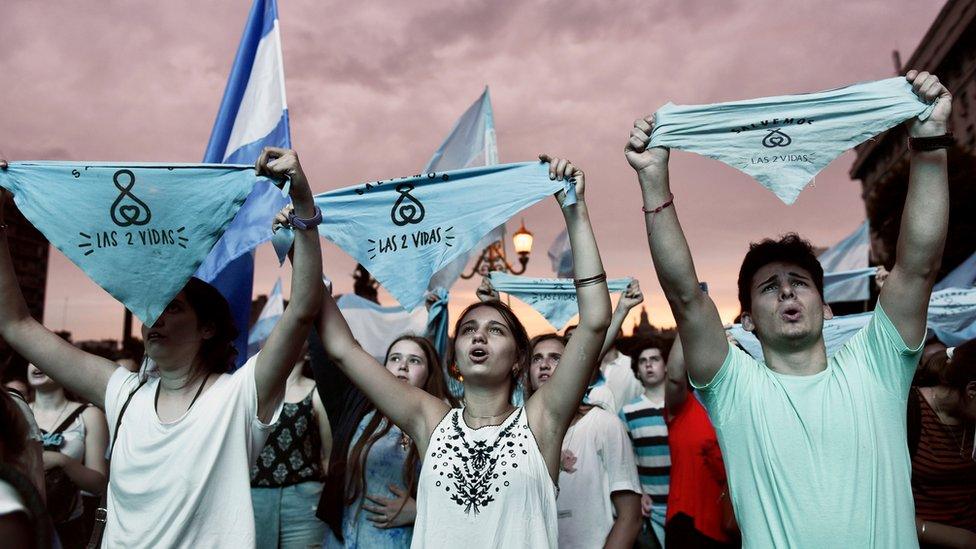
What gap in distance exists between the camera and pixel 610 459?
4129 mm

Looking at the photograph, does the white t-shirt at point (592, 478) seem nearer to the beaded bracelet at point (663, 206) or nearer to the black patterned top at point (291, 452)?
the black patterned top at point (291, 452)

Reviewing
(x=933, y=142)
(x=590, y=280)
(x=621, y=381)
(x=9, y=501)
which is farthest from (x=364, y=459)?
(x=621, y=381)

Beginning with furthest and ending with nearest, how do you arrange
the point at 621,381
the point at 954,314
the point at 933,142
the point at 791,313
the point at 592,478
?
the point at 621,381
the point at 954,314
the point at 592,478
the point at 791,313
the point at 933,142

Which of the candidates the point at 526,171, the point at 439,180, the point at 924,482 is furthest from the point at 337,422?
the point at 924,482

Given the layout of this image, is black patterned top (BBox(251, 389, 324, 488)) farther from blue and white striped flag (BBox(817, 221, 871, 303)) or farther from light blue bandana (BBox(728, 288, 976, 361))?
blue and white striped flag (BBox(817, 221, 871, 303))

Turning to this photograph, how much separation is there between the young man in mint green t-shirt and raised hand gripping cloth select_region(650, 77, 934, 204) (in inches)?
4.2

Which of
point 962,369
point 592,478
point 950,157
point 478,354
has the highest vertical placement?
point 950,157

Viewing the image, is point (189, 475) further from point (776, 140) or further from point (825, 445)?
point (776, 140)

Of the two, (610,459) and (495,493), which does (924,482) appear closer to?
(610,459)

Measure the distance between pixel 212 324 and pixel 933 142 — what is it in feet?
8.97

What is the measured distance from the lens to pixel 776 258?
2.74 metres

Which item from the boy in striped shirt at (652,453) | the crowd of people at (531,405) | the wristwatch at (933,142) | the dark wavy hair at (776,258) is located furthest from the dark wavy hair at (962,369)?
the boy in striped shirt at (652,453)

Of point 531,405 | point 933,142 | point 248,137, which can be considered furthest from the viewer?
point 248,137

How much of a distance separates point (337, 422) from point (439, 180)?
141 centimetres
